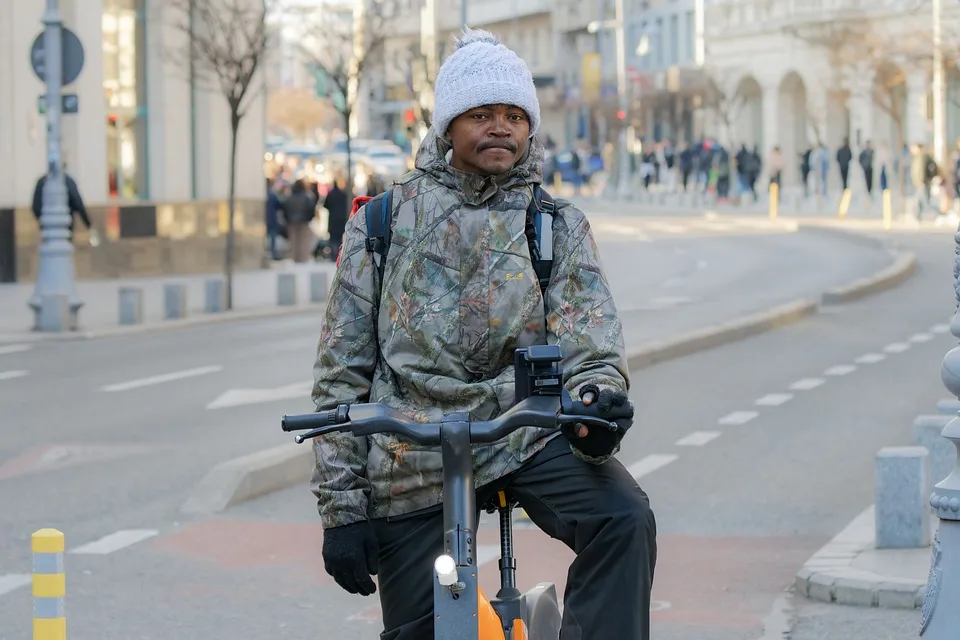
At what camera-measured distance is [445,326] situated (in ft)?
12.9

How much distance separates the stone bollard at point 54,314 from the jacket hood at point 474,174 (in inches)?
666

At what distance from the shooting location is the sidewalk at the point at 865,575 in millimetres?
7180

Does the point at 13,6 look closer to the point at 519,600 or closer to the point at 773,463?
the point at 773,463

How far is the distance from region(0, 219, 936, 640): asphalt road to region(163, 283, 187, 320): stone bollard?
688 mm

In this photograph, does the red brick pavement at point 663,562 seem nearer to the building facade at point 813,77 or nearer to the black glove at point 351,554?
the black glove at point 351,554

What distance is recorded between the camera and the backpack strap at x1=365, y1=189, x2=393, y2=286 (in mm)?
4039

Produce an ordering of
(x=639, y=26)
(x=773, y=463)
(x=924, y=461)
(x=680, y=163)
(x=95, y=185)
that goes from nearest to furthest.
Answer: (x=924, y=461), (x=773, y=463), (x=95, y=185), (x=680, y=163), (x=639, y=26)

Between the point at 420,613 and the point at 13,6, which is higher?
the point at 13,6

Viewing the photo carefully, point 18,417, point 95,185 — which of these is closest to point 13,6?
point 95,185

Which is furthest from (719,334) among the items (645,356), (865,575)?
(865,575)

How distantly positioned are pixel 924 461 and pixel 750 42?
229ft

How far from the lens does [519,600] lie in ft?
13.0

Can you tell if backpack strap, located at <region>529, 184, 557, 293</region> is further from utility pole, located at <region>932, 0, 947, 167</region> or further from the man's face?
utility pole, located at <region>932, 0, 947, 167</region>

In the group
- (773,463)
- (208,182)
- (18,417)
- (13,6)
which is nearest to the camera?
(773,463)
